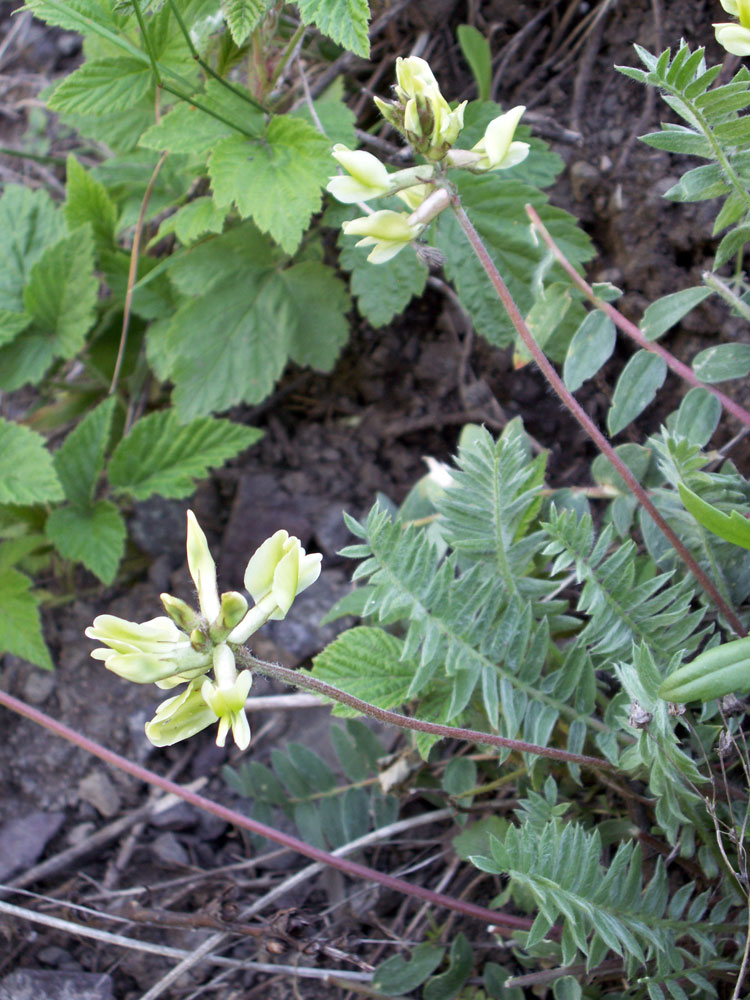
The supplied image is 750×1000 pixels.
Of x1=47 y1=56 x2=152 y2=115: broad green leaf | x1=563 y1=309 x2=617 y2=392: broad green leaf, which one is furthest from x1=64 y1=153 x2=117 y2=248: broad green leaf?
x1=563 y1=309 x2=617 y2=392: broad green leaf

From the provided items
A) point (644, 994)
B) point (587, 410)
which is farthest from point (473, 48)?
point (644, 994)

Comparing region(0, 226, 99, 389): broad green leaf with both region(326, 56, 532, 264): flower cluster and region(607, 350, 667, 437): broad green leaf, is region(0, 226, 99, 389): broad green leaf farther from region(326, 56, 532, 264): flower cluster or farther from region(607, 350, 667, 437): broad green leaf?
region(607, 350, 667, 437): broad green leaf

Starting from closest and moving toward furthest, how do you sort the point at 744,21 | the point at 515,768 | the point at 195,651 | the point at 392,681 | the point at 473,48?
the point at 195,651, the point at 744,21, the point at 392,681, the point at 515,768, the point at 473,48

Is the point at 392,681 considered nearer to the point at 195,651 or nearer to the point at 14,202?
the point at 195,651

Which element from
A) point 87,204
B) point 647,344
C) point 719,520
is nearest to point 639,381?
point 647,344

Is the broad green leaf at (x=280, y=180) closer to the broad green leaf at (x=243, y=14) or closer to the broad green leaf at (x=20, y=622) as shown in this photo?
the broad green leaf at (x=243, y=14)

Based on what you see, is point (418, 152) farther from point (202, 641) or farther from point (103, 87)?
point (103, 87)
